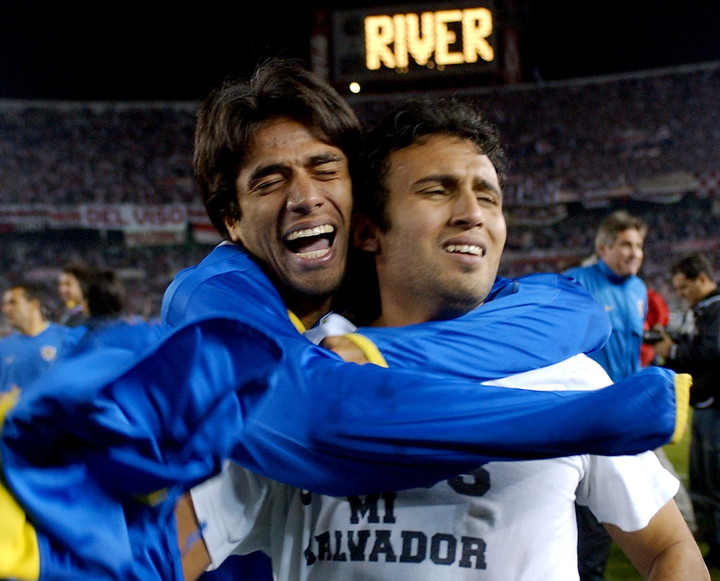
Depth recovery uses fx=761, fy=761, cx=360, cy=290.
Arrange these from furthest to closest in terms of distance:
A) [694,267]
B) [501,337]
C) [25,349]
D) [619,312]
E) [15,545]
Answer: [25,349] → [694,267] → [619,312] → [501,337] → [15,545]

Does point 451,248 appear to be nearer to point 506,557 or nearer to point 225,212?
point 506,557

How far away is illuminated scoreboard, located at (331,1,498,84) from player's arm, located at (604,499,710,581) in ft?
41.0

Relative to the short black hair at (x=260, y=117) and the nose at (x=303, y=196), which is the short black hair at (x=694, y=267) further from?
the nose at (x=303, y=196)

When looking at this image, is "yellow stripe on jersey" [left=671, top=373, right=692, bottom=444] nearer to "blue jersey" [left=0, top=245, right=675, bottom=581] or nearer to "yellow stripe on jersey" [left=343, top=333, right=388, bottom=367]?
"blue jersey" [left=0, top=245, right=675, bottom=581]

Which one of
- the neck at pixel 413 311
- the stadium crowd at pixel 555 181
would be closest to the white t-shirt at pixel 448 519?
the neck at pixel 413 311

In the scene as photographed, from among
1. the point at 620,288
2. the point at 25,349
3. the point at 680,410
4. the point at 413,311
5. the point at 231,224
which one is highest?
the point at 620,288

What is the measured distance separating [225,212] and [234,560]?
2.53 feet

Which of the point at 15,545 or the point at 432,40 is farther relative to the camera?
the point at 432,40

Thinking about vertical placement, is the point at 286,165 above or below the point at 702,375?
above

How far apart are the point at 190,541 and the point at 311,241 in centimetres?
65

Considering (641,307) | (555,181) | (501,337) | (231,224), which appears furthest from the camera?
(555,181)

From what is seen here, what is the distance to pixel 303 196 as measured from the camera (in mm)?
1535

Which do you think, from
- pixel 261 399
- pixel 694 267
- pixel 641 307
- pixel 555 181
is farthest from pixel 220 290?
pixel 555 181

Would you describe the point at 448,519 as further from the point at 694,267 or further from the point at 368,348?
the point at 694,267
